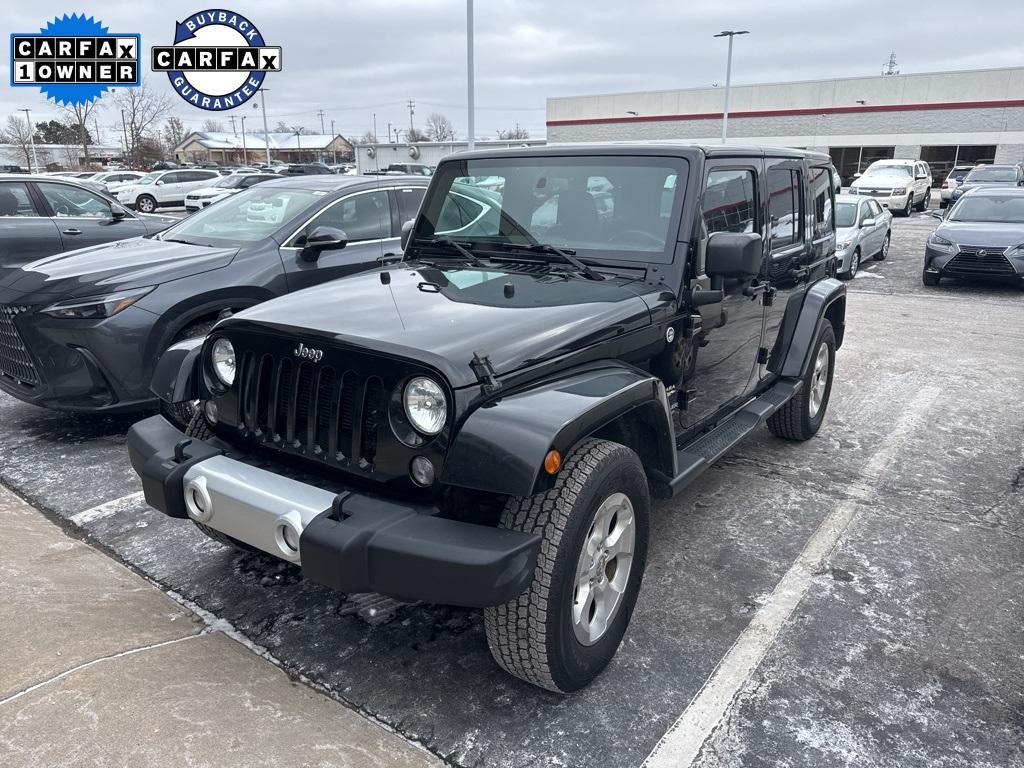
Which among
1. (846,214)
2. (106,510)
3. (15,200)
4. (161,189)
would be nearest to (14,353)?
(106,510)

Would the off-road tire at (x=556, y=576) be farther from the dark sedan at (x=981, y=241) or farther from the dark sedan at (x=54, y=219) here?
the dark sedan at (x=981, y=241)

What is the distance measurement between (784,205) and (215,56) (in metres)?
11.9

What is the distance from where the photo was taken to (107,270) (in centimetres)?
511

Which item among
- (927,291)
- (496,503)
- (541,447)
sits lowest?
(927,291)

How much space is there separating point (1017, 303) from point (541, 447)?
37.6 ft

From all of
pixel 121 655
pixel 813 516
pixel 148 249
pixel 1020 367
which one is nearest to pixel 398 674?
pixel 121 655

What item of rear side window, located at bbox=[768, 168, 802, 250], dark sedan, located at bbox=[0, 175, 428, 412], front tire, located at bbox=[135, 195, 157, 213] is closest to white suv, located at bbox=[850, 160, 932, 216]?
rear side window, located at bbox=[768, 168, 802, 250]

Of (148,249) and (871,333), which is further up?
(148,249)

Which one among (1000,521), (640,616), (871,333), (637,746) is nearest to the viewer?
(637,746)

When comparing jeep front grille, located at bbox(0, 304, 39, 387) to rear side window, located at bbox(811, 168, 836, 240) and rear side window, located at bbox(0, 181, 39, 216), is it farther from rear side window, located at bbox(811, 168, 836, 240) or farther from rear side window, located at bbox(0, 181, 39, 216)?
rear side window, located at bbox(811, 168, 836, 240)

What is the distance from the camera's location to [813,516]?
4.28 m

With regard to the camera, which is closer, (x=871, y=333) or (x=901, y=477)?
(x=901, y=477)

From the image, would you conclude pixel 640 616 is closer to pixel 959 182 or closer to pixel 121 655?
pixel 121 655

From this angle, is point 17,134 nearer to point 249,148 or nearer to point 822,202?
point 249,148
